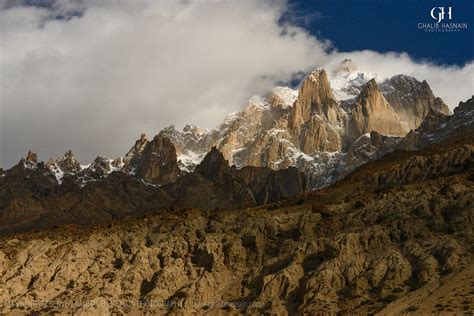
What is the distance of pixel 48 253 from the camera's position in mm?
108875

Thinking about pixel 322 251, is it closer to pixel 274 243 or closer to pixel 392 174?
pixel 274 243

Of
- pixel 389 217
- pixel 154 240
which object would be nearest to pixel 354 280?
pixel 389 217

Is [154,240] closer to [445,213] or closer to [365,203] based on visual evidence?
[365,203]

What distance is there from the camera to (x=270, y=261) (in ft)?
322

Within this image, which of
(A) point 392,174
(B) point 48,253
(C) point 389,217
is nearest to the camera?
(C) point 389,217

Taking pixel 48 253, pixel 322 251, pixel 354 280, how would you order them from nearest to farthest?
1. pixel 354 280
2. pixel 322 251
3. pixel 48 253

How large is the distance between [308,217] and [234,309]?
24.1 metres

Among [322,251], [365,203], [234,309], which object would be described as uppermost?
[365,203]

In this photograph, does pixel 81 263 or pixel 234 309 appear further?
pixel 81 263

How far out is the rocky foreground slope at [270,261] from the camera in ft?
280

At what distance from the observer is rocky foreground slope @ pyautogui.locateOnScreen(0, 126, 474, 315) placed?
3359 inches

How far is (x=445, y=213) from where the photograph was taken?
10012 centimetres

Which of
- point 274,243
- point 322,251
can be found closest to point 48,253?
point 274,243

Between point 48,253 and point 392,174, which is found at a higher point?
point 392,174
